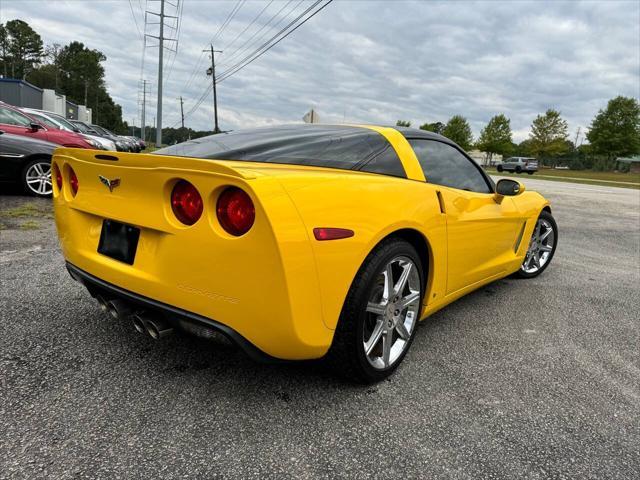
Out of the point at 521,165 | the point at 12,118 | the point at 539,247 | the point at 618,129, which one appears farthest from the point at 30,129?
the point at 618,129

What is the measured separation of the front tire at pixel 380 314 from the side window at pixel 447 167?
0.68 metres

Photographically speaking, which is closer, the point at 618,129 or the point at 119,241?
the point at 119,241

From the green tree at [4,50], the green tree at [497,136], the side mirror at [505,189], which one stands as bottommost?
the side mirror at [505,189]

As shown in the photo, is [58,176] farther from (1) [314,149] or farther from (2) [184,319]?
(1) [314,149]

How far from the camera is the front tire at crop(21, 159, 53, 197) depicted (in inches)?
269

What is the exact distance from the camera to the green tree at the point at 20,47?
77875mm

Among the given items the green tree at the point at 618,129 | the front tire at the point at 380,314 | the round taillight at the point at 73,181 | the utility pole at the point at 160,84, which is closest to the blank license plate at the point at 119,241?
the round taillight at the point at 73,181

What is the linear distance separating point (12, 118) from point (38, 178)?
1999 millimetres

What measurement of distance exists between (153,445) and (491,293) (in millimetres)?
3052

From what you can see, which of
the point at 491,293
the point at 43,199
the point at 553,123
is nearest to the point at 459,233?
the point at 491,293

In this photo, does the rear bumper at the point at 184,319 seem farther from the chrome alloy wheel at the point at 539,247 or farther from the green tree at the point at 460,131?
the green tree at the point at 460,131

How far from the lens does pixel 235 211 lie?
173cm

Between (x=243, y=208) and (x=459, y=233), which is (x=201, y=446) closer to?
(x=243, y=208)

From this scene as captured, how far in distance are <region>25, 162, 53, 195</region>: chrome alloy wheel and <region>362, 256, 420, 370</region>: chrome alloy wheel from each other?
6.55 metres
